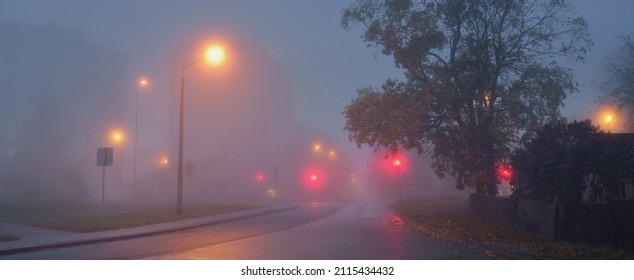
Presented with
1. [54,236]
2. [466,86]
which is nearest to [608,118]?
[466,86]

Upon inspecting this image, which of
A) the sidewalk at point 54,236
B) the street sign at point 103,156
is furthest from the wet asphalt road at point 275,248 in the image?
the street sign at point 103,156

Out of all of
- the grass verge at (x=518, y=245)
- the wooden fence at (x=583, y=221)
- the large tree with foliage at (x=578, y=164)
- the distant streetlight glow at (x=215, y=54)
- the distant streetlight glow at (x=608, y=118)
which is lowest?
the grass verge at (x=518, y=245)

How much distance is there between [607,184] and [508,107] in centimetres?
948

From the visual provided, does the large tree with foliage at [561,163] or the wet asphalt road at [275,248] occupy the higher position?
the large tree with foliage at [561,163]

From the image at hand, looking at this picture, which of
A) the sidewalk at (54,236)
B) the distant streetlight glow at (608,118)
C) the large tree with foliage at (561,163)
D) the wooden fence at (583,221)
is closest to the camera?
the wooden fence at (583,221)

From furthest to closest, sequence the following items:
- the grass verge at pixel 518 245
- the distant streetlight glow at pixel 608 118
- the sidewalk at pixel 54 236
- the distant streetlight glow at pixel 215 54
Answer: the distant streetlight glow at pixel 608 118
the distant streetlight glow at pixel 215 54
the sidewalk at pixel 54 236
the grass verge at pixel 518 245

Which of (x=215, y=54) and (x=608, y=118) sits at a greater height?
(x=215, y=54)

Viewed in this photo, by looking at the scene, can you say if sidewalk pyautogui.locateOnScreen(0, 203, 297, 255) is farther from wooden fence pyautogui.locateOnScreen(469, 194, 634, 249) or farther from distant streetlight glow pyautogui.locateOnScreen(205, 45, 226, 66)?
wooden fence pyautogui.locateOnScreen(469, 194, 634, 249)

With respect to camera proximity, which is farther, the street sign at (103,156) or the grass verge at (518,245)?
the street sign at (103,156)

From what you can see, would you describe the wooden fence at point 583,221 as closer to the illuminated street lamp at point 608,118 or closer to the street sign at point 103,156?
the street sign at point 103,156

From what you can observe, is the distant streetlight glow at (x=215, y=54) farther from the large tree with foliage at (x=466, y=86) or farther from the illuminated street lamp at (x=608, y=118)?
the illuminated street lamp at (x=608, y=118)

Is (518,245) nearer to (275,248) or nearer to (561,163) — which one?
(561,163)

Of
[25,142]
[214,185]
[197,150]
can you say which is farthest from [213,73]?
[25,142]

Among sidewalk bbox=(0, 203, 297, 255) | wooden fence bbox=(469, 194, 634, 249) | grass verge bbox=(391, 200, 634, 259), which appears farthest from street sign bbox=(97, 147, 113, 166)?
wooden fence bbox=(469, 194, 634, 249)
